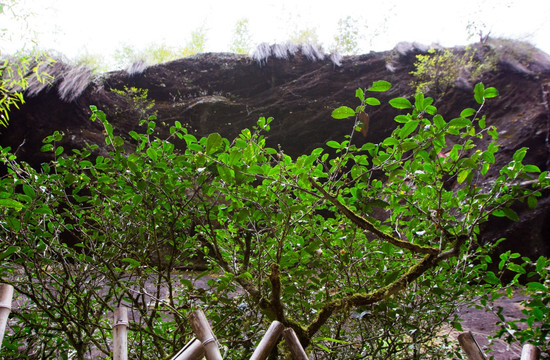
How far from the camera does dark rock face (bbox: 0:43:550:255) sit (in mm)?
6109

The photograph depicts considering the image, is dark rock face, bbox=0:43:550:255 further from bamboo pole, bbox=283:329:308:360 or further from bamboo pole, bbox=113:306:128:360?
bamboo pole, bbox=283:329:308:360

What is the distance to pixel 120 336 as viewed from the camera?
114 cm

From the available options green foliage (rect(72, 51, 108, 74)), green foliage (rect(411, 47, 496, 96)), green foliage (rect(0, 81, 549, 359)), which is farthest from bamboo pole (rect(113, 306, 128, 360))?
green foliage (rect(411, 47, 496, 96))

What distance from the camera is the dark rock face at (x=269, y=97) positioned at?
20.0 ft

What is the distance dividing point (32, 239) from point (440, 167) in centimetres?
193

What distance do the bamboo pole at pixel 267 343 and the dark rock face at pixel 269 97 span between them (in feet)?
18.3

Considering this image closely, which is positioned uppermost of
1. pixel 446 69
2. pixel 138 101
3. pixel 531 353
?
pixel 138 101

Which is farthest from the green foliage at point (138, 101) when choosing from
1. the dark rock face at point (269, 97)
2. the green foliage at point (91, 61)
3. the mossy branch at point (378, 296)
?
the mossy branch at point (378, 296)

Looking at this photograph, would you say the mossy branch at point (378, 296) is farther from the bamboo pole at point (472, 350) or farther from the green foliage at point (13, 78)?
the green foliage at point (13, 78)

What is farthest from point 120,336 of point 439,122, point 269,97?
point 269,97

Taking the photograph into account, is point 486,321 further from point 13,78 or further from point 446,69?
point 13,78

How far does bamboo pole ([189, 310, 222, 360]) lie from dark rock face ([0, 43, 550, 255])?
5550mm

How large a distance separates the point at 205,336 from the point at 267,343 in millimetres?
206

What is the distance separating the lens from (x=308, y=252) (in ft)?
4.79
